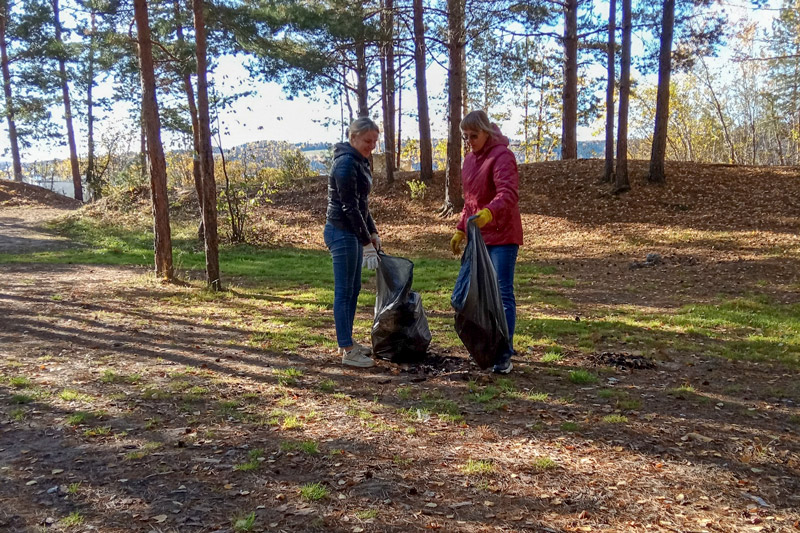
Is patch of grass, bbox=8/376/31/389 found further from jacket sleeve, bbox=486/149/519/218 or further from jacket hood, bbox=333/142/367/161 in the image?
jacket sleeve, bbox=486/149/519/218

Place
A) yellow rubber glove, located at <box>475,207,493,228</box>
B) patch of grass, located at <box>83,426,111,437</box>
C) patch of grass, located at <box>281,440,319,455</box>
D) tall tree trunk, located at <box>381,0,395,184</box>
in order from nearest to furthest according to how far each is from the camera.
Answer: patch of grass, located at <box>281,440,319,455</box> < patch of grass, located at <box>83,426,111,437</box> < yellow rubber glove, located at <box>475,207,493,228</box> < tall tree trunk, located at <box>381,0,395,184</box>

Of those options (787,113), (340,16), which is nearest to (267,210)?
(340,16)

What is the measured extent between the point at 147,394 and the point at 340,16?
39.7 feet

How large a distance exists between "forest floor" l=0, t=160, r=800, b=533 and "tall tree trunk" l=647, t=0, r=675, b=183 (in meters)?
6.36

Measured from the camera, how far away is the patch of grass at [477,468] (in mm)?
2678

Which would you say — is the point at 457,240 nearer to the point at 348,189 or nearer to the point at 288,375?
the point at 348,189

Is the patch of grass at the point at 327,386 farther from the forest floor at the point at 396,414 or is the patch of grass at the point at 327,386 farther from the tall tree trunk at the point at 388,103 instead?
the tall tree trunk at the point at 388,103

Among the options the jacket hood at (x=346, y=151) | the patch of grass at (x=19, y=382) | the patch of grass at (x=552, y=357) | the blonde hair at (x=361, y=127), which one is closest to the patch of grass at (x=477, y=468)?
the patch of grass at (x=552, y=357)

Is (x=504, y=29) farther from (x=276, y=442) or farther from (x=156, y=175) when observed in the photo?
(x=276, y=442)

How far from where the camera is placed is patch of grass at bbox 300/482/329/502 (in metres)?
2.44

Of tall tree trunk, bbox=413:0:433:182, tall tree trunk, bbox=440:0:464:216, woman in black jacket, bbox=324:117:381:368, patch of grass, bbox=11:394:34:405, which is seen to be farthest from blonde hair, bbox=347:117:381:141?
tall tree trunk, bbox=413:0:433:182

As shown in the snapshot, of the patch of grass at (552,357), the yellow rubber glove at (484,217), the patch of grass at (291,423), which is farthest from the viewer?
the patch of grass at (552,357)

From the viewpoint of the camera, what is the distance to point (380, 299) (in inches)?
177

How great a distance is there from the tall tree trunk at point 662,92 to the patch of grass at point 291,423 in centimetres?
1275
